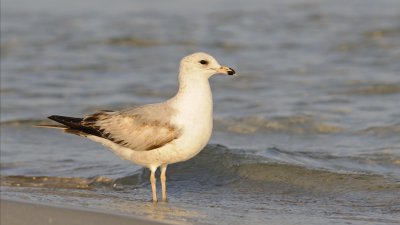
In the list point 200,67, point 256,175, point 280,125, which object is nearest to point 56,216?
point 200,67

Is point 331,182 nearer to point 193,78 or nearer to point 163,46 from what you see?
point 193,78

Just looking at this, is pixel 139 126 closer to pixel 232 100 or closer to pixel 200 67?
pixel 200 67

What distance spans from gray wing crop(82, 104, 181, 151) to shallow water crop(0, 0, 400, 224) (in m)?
0.48

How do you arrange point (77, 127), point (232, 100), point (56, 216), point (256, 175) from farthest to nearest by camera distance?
point (232, 100), point (256, 175), point (77, 127), point (56, 216)

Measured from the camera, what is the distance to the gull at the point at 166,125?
22.4ft

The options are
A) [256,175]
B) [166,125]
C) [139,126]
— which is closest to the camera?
[166,125]

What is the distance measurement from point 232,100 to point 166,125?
463 cm

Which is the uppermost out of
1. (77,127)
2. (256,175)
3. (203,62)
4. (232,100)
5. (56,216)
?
(203,62)

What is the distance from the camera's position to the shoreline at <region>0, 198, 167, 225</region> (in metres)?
5.75

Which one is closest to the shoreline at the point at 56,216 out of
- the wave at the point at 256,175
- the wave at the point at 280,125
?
the wave at the point at 256,175

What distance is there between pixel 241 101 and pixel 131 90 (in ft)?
5.40

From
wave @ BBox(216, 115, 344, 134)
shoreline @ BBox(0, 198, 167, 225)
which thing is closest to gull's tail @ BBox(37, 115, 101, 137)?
shoreline @ BBox(0, 198, 167, 225)

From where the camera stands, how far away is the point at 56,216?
5.85 metres

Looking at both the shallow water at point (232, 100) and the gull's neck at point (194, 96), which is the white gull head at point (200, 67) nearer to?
the gull's neck at point (194, 96)
